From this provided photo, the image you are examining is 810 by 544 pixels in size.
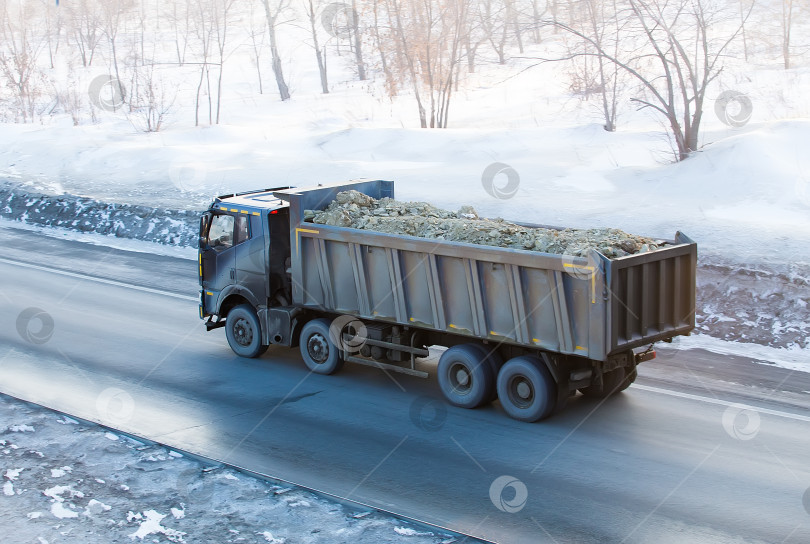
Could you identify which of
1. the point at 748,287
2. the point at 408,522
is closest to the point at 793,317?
the point at 748,287

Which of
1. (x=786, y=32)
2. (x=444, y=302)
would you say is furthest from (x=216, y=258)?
(x=786, y=32)

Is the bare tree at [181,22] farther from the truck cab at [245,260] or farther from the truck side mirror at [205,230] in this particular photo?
the truck cab at [245,260]

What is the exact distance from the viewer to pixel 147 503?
25.6 feet

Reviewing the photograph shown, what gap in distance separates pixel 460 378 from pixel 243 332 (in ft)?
12.3

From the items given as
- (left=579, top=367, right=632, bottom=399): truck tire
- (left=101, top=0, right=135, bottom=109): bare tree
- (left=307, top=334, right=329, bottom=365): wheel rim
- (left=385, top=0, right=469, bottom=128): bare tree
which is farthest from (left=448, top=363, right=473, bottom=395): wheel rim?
(left=101, top=0, right=135, bottom=109): bare tree

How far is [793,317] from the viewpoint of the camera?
43.4 ft

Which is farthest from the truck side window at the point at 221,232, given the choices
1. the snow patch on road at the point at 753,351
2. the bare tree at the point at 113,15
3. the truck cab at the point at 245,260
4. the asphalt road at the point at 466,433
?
the bare tree at the point at 113,15

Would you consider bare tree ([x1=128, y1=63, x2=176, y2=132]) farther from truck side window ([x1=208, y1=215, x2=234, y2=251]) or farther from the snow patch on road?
the snow patch on road

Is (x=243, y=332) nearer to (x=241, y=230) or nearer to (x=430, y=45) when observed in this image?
(x=241, y=230)

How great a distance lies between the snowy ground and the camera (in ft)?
23.7

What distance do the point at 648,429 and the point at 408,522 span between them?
3.66 metres

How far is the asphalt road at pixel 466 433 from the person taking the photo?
7.81 meters

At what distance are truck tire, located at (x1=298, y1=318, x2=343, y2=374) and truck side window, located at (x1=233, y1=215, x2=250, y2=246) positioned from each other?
1595mm

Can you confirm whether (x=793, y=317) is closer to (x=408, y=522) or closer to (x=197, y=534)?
(x=408, y=522)
